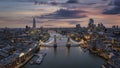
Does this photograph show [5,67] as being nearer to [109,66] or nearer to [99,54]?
[109,66]

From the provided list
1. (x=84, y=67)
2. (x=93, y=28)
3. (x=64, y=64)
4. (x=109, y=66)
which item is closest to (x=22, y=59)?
(x=64, y=64)

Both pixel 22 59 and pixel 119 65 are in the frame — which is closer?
pixel 119 65

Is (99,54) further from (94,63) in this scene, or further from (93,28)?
(93,28)

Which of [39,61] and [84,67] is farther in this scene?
[39,61]

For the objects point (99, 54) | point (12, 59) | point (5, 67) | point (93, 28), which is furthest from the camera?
point (93, 28)

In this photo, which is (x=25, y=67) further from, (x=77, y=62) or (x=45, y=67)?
(x=77, y=62)

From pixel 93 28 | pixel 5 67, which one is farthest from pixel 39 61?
pixel 93 28

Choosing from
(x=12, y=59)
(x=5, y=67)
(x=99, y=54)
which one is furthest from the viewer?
(x=99, y=54)

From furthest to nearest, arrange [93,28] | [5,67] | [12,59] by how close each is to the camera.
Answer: [93,28] → [12,59] → [5,67]

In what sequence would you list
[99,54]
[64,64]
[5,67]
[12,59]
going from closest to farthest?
[5,67] < [12,59] < [64,64] < [99,54]
